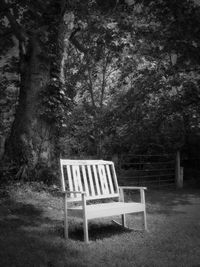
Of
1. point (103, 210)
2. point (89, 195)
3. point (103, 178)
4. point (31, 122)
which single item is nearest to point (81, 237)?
point (103, 210)

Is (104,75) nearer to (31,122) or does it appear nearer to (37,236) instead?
(31,122)

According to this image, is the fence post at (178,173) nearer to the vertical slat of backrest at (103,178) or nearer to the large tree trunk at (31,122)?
the large tree trunk at (31,122)

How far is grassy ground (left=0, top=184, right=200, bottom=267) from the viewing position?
505 centimetres

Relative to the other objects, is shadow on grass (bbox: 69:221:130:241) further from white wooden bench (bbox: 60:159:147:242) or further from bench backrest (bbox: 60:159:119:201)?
bench backrest (bbox: 60:159:119:201)

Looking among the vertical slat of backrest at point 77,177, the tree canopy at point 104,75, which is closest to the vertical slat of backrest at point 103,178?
the vertical slat of backrest at point 77,177

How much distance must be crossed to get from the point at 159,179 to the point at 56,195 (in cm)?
604

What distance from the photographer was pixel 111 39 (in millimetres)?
11930

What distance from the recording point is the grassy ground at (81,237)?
505 centimetres

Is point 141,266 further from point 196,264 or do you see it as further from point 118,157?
point 118,157

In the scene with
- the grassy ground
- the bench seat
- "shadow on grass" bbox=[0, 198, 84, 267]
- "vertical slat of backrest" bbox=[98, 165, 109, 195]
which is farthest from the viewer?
"vertical slat of backrest" bbox=[98, 165, 109, 195]

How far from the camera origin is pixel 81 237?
643cm

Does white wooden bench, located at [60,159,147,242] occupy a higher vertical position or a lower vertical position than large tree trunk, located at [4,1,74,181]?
lower

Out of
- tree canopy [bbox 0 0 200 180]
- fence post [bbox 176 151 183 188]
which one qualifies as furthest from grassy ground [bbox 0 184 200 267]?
fence post [bbox 176 151 183 188]

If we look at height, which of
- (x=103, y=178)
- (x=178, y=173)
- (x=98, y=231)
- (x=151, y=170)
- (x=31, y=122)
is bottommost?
(x=98, y=231)
